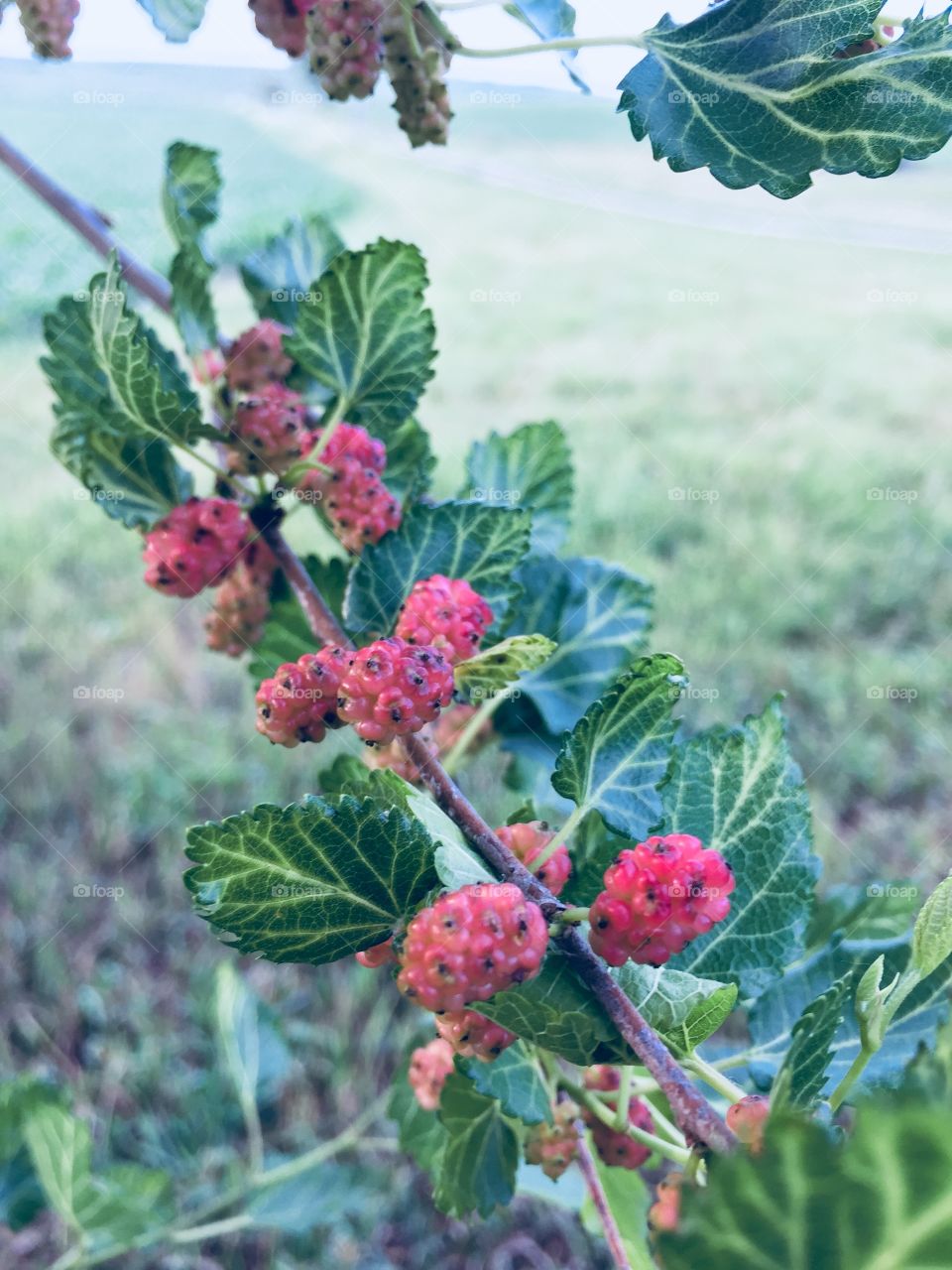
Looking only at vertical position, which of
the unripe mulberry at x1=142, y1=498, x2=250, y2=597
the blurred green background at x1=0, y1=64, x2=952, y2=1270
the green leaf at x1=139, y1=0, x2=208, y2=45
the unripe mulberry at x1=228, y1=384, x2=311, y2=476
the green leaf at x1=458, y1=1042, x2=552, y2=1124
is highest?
the green leaf at x1=139, y1=0, x2=208, y2=45

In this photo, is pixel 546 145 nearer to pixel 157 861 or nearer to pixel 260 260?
pixel 157 861

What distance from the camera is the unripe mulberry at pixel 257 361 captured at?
52 cm

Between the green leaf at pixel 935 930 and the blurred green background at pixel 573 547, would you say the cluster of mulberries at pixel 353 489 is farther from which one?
the blurred green background at pixel 573 547

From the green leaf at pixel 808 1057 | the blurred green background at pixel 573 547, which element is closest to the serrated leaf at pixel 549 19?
the green leaf at pixel 808 1057

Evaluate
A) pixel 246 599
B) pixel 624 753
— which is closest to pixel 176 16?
pixel 246 599

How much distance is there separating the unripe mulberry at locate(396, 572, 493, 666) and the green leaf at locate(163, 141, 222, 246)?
0.23m

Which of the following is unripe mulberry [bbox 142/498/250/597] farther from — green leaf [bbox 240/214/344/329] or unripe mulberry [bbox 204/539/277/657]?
green leaf [bbox 240/214/344/329]

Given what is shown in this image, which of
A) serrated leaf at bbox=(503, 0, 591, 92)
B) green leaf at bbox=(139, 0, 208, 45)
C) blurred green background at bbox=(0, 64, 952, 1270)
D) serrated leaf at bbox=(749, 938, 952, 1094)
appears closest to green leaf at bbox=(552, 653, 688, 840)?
serrated leaf at bbox=(749, 938, 952, 1094)

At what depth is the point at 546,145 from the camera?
6.17m

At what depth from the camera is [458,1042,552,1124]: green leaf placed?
15.5 inches

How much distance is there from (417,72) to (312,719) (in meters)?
0.26

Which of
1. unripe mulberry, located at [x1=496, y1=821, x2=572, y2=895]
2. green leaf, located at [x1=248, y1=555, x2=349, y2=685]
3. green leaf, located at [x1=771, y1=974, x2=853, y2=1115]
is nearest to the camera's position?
green leaf, located at [x1=771, y1=974, x2=853, y2=1115]

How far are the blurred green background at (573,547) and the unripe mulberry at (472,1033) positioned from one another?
0.83m

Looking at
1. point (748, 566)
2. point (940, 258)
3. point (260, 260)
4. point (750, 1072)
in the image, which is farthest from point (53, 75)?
point (750, 1072)
